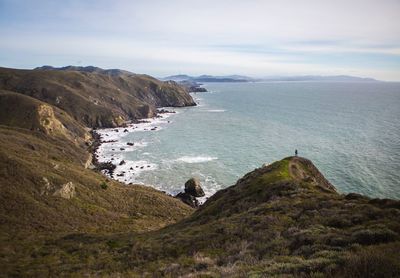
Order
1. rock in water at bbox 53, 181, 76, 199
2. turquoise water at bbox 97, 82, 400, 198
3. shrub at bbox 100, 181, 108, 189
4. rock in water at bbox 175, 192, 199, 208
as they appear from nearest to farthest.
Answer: rock in water at bbox 53, 181, 76, 199
shrub at bbox 100, 181, 108, 189
rock in water at bbox 175, 192, 199, 208
turquoise water at bbox 97, 82, 400, 198

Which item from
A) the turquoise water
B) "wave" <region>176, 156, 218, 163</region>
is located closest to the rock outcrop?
the turquoise water

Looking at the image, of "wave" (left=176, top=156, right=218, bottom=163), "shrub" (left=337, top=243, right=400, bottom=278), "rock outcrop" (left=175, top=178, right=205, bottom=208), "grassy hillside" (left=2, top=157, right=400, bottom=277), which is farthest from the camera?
"wave" (left=176, top=156, right=218, bottom=163)


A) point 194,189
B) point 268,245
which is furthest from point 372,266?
point 194,189

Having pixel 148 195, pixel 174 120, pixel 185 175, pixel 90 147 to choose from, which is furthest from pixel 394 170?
pixel 174 120

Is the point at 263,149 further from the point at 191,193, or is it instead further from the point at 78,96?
the point at 78,96

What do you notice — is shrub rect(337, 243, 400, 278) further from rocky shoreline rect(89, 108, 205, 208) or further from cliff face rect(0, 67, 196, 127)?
cliff face rect(0, 67, 196, 127)

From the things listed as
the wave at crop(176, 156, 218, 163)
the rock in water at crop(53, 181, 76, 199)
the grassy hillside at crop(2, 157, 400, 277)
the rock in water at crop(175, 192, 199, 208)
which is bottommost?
the rock in water at crop(175, 192, 199, 208)
